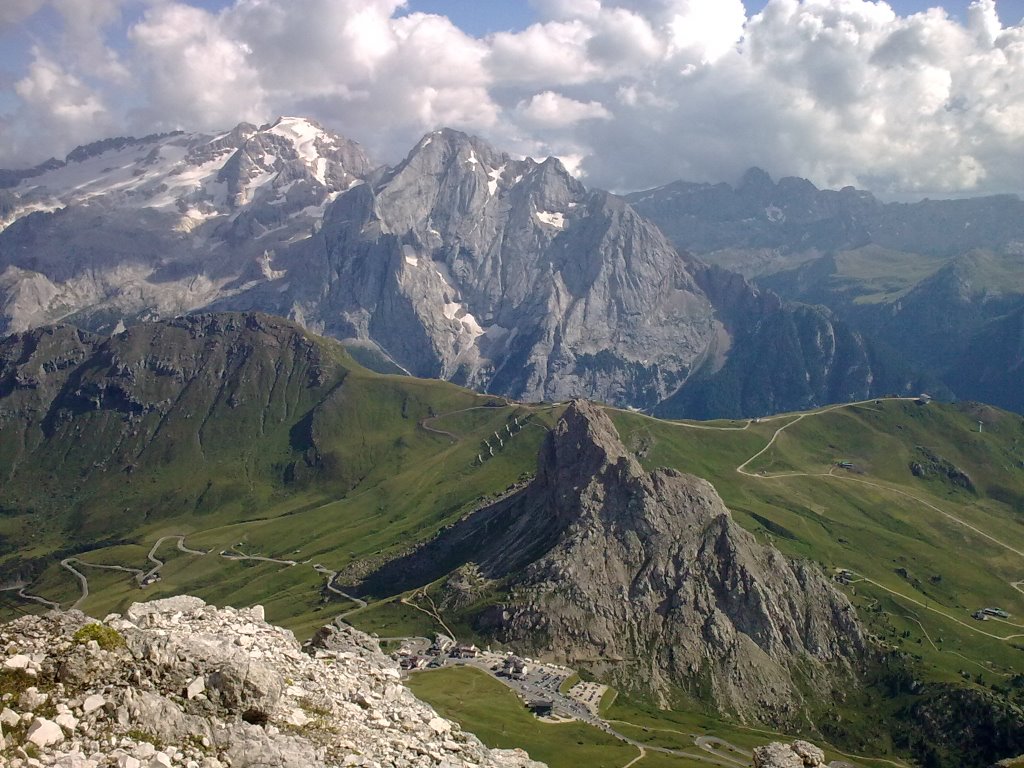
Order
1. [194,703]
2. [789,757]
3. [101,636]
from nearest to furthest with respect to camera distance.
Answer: [101,636], [194,703], [789,757]

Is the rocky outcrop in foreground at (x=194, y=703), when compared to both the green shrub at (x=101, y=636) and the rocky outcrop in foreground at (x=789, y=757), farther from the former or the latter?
the rocky outcrop in foreground at (x=789, y=757)

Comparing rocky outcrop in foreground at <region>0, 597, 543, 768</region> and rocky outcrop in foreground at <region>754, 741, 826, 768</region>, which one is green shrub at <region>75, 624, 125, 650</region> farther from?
rocky outcrop in foreground at <region>754, 741, 826, 768</region>

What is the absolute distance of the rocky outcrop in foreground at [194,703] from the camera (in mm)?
37781

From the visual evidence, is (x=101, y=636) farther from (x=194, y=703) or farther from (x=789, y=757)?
(x=789, y=757)

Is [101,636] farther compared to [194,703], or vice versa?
[194,703]

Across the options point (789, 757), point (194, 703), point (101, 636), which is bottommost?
point (789, 757)

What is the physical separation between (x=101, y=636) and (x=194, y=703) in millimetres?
5423

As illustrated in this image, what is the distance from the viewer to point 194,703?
141 feet

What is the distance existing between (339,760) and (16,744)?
1433 cm

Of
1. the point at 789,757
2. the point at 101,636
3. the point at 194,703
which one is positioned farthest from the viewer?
the point at 789,757

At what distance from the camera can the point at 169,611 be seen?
53094 millimetres

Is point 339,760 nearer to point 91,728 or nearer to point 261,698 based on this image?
point 261,698

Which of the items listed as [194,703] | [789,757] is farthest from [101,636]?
[789,757]

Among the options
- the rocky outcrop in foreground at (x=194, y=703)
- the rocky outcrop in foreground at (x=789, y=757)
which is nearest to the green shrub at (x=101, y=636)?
the rocky outcrop in foreground at (x=194, y=703)
